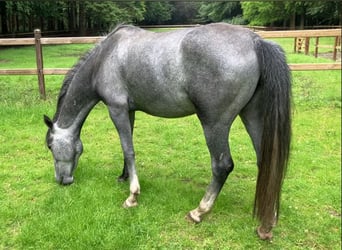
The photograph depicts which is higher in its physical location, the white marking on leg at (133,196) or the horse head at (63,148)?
the horse head at (63,148)

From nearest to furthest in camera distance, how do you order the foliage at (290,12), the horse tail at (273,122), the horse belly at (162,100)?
the horse tail at (273,122) → the horse belly at (162,100) → the foliage at (290,12)

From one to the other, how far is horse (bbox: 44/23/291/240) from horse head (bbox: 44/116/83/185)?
0.03m

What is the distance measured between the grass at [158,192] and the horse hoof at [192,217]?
0.06m

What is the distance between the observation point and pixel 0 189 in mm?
3709

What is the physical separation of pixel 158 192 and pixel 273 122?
152 cm

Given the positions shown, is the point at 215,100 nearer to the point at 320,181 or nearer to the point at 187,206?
the point at 187,206

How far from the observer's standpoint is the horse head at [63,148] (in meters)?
3.55

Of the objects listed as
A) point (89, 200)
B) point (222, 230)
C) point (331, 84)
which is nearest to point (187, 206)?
point (222, 230)

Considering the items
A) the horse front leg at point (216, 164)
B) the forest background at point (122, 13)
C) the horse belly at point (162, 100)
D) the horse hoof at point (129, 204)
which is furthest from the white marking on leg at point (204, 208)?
the forest background at point (122, 13)

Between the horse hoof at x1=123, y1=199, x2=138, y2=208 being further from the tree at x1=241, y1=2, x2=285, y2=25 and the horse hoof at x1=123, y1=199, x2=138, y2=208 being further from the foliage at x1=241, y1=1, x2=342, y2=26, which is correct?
the tree at x1=241, y1=2, x2=285, y2=25

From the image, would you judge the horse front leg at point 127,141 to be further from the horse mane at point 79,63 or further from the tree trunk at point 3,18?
the tree trunk at point 3,18

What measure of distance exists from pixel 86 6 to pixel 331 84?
17.4 meters

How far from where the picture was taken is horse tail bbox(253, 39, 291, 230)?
2.62 meters

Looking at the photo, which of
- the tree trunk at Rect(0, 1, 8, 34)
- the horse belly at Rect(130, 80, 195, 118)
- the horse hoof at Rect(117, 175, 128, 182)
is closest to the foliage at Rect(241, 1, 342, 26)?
the tree trunk at Rect(0, 1, 8, 34)
